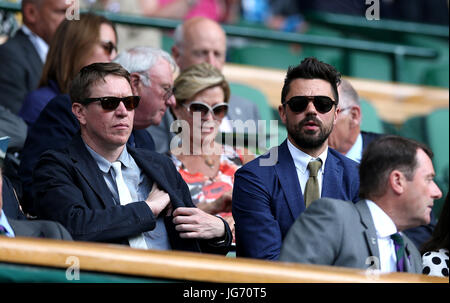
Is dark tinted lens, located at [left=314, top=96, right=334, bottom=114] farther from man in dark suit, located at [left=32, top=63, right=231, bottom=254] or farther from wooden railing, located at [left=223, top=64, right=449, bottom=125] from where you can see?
wooden railing, located at [left=223, top=64, right=449, bottom=125]

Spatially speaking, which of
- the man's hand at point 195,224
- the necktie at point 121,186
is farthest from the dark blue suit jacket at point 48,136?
the man's hand at point 195,224

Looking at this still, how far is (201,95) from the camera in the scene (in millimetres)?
4895

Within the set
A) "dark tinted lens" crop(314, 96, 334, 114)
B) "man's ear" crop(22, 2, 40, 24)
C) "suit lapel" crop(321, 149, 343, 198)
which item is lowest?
"suit lapel" crop(321, 149, 343, 198)

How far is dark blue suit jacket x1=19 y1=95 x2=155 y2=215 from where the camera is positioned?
14.5ft

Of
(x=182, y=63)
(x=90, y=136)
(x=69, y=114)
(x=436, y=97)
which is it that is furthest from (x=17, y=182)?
(x=436, y=97)

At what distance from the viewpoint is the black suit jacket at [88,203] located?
3668mm

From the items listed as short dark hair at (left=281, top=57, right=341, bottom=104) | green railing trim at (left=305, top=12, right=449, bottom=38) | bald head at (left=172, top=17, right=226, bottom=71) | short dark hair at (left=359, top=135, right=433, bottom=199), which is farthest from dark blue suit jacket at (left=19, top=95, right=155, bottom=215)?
green railing trim at (left=305, top=12, right=449, bottom=38)

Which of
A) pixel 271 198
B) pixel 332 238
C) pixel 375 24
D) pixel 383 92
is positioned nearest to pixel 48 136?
pixel 271 198

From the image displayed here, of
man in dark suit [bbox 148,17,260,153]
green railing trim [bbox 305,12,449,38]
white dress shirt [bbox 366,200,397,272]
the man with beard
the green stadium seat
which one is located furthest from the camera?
green railing trim [bbox 305,12,449,38]

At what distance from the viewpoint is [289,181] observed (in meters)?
3.98

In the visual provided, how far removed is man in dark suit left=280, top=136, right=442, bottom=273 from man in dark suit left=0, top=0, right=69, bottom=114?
2537 mm

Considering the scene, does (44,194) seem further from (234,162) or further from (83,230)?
(234,162)

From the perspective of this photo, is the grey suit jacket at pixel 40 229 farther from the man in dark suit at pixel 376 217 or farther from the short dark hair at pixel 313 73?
the short dark hair at pixel 313 73

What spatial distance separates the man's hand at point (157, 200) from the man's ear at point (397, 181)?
86 cm
